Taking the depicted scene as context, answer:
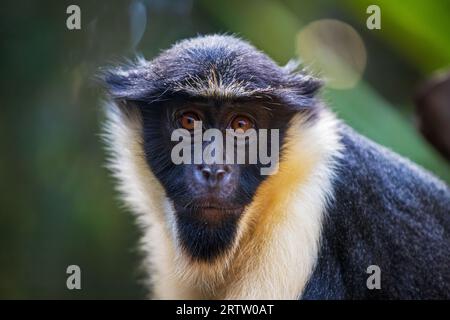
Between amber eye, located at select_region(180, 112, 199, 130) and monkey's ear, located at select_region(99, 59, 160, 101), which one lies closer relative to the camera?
amber eye, located at select_region(180, 112, 199, 130)

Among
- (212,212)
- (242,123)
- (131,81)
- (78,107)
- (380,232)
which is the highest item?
(78,107)

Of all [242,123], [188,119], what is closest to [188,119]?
[188,119]

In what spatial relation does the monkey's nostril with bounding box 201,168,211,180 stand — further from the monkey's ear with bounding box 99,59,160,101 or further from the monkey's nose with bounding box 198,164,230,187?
the monkey's ear with bounding box 99,59,160,101

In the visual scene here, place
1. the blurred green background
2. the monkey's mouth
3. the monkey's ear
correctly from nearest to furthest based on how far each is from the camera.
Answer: the monkey's mouth, the monkey's ear, the blurred green background

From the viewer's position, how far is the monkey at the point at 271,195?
12.3ft

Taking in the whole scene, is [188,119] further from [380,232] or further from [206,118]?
[380,232]

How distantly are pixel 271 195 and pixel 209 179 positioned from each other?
0.50m

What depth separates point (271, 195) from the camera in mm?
3928

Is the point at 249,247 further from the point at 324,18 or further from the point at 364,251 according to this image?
the point at 324,18

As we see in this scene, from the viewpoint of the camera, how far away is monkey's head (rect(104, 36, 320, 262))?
3697 mm

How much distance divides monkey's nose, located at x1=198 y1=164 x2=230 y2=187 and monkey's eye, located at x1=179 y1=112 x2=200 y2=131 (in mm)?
322

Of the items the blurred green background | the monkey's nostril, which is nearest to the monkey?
the monkey's nostril

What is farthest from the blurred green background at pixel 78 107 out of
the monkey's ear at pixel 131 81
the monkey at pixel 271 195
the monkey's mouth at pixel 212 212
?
the monkey's mouth at pixel 212 212

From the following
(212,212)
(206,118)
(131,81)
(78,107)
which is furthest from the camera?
(78,107)
